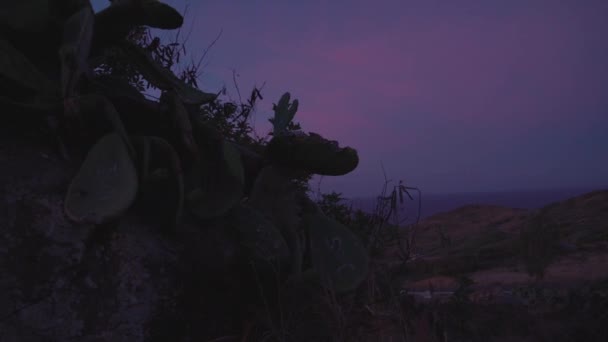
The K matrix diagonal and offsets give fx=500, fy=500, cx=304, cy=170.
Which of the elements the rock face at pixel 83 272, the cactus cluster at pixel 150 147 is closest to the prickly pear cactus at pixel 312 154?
the cactus cluster at pixel 150 147

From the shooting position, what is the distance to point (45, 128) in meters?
1.88

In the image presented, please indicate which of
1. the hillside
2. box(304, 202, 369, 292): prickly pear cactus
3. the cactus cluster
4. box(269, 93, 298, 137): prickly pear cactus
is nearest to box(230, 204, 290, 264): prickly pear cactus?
the cactus cluster

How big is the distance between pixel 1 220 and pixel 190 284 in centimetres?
68

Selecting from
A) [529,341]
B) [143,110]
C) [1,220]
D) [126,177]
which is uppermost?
[143,110]

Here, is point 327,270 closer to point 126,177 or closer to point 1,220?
point 126,177

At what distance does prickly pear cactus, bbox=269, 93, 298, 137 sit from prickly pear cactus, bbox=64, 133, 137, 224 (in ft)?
4.35

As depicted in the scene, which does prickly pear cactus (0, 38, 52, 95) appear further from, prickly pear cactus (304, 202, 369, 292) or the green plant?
prickly pear cactus (304, 202, 369, 292)

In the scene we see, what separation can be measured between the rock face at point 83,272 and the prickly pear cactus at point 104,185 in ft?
0.26

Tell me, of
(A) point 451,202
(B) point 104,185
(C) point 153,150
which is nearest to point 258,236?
(C) point 153,150

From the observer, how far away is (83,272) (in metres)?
1.64

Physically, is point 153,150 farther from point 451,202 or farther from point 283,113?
point 451,202

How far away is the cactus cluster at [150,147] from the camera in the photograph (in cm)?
177

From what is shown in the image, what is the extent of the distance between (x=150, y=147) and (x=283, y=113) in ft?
4.26

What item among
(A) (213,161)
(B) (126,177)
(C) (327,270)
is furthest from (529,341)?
(B) (126,177)
